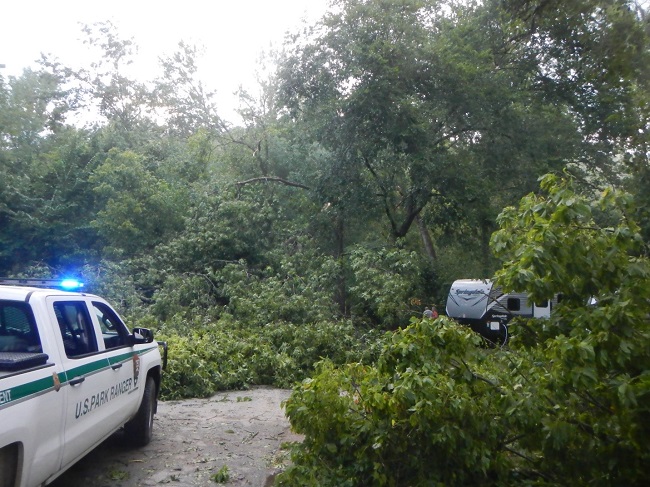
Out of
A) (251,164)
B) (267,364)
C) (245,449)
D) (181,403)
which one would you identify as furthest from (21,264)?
(245,449)

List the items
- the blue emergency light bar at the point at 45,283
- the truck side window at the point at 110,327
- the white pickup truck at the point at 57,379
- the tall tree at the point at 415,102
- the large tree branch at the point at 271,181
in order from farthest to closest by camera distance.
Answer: the large tree branch at the point at 271,181
the tall tree at the point at 415,102
the truck side window at the point at 110,327
the blue emergency light bar at the point at 45,283
the white pickup truck at the point at 57,379

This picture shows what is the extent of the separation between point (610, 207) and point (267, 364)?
833 cm

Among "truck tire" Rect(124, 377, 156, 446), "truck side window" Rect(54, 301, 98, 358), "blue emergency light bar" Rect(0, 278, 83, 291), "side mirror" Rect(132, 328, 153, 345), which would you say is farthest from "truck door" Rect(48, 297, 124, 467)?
"truck tire" Rect(124, 377, 156, 446)

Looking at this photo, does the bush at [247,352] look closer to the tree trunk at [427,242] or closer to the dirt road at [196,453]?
the dirt road at [196,453]

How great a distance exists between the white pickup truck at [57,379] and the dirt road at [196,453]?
464 millimetres

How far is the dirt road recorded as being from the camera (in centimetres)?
647

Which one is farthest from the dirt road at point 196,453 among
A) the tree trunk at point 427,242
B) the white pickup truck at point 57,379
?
the tree trunk at point 427,242

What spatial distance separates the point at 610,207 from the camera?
223 inches

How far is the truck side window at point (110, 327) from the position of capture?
6.83m

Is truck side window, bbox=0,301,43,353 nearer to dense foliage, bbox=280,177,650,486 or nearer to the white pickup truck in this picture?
the white pickup truck

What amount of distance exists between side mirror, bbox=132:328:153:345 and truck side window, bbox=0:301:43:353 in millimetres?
1639

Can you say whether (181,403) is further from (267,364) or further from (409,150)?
(409,150)

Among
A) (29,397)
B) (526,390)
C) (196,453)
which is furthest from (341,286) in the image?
(29,397)

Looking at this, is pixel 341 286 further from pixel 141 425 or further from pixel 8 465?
pixel 8 465
